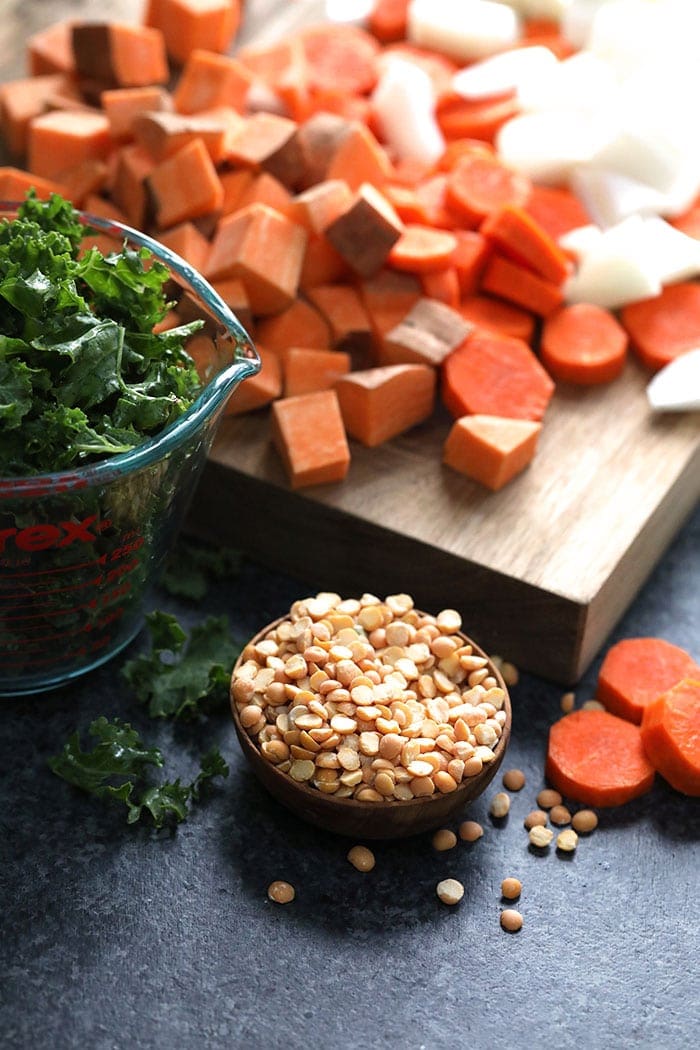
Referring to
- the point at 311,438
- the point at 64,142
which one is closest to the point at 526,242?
the point at 311,438

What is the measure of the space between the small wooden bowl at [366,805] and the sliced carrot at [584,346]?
2.28 ft

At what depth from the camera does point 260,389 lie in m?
2.07

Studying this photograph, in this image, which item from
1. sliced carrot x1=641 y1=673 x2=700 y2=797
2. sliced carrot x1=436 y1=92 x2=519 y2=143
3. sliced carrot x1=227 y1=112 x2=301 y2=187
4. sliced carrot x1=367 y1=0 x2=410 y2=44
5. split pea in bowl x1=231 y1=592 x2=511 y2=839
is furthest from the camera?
sliced carrot x1=367 y1=0 x2=410 y2=44

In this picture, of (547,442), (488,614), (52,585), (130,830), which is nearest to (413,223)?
(547,442)

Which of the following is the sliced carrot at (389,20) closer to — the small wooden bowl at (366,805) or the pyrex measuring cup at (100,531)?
the pyrex measuring cup at (100,531)

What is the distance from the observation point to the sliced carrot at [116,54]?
8.03 ft

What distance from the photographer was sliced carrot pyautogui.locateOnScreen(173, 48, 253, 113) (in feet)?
7.92

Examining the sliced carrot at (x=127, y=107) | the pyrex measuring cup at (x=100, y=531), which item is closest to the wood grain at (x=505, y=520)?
the pyrex measuring cup at (x=100, y=531)

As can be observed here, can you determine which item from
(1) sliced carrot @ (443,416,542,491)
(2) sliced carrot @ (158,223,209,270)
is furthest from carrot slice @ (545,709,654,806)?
(2) sliced carrot @ (158,223,209,270)

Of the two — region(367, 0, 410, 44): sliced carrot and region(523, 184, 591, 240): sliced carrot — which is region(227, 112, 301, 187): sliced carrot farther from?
region(367, 0, 410, 44): sliced carrot

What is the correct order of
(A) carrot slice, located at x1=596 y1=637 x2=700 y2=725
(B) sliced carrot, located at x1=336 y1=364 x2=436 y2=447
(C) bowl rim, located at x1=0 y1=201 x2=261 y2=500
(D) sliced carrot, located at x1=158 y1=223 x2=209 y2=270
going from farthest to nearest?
(D) sliced carrot, located at x1=158 y1=223 x2=209 y2=270 < (B) sliced carrot, located at x1=336 y1=364 x2=436 y2=447 < (A) carrot slice, located at x1=596 y1=637 x2=700 y2=725 < (C) bowl rim, located at x1=0 y1=201 x2=261 y2=500

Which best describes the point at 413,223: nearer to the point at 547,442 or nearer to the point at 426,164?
the point at 426,164

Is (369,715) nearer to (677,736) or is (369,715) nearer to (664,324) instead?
(677,736)

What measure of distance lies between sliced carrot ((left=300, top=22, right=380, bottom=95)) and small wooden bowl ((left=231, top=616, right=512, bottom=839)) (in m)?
1.40
